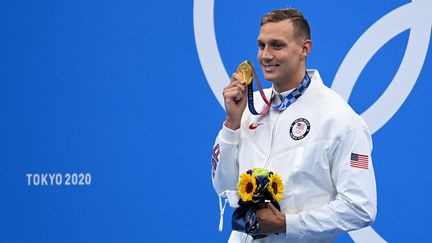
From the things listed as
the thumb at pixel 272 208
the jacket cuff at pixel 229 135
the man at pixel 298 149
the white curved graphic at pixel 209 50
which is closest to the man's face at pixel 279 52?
the man at pixel 298 149

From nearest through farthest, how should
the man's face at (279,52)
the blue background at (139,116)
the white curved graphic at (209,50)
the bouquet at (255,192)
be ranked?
the bouquet at (255,192), the man's face at (279,52), the blue background at (139,116), the white curved graphic at (209,50)

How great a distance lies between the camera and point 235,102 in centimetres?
304

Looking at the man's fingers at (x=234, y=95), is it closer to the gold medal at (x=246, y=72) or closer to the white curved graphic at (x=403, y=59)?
the gold medal at (x=246, y=72)

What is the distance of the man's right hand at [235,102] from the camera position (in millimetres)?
3023

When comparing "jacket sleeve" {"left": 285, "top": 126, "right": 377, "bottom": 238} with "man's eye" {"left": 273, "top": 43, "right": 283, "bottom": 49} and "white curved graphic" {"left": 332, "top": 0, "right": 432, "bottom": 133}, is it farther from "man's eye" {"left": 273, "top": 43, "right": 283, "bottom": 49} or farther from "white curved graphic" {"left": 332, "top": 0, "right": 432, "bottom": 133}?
"white curved graphic" {"left": 332, "top": 0, "right": 432, "bottom": 133}

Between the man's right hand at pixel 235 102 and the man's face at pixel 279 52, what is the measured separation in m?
0.12

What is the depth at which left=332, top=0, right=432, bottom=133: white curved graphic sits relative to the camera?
4316mm

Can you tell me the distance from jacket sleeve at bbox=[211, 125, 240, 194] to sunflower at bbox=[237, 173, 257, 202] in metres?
→ 0.22

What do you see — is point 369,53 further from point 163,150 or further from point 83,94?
point 83,94

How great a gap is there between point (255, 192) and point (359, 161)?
412mm

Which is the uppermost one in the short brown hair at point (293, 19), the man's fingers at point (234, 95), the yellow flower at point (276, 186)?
the short brown hair at point (293, 19)

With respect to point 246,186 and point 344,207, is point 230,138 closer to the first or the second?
point 246,186

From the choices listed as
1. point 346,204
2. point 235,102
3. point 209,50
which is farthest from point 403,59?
point 346,204

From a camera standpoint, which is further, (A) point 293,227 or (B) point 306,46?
(B) point 306,46
